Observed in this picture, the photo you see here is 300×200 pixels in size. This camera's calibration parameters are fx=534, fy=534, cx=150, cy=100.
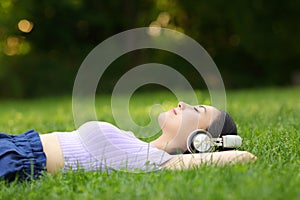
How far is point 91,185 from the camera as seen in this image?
2.68 m

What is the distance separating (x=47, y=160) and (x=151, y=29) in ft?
49.8

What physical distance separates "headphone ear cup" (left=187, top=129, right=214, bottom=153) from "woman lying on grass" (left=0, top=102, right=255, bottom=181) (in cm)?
8

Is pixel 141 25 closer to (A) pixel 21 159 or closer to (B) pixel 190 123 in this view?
(B) pixel 190 123

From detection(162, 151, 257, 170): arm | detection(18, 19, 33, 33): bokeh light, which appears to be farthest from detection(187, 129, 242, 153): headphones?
→ detection(18, 19, 33, 33): bokeh light

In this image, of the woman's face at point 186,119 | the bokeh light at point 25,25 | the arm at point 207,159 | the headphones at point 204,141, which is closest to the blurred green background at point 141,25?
the bokeh light at point 25,25

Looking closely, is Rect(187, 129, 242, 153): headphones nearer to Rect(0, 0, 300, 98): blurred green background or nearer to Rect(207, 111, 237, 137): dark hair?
Rect(207, 111, 237, 137): dark hair

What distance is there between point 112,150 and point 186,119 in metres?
0.50

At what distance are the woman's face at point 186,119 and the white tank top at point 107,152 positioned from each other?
19 centimetres

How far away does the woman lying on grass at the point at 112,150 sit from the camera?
9.77 ft

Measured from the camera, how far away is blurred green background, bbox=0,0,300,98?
16094 millimetres

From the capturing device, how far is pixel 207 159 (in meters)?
3.02

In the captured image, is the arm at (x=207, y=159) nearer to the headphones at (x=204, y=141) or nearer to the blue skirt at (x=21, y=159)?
the headphones at (x=204, y=141)

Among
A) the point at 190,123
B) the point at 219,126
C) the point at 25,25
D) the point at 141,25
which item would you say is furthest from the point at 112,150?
the point at 141,25

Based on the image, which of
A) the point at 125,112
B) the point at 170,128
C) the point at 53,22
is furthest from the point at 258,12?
the point at 170,128
